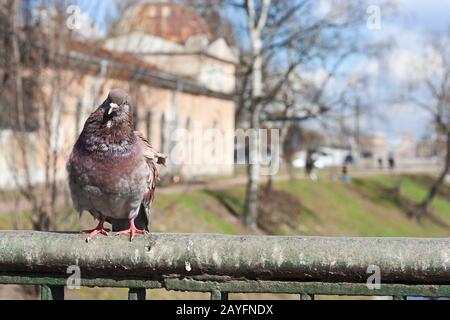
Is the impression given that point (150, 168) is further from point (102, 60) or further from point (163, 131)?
point (163, 131)

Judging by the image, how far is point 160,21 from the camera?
1038 inches

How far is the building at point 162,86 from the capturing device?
1245cm

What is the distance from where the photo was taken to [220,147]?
43.1 metres

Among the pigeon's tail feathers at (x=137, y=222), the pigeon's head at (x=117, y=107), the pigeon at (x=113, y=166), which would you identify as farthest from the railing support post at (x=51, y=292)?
the pigeon's tail feathers at (x=137, y=222)

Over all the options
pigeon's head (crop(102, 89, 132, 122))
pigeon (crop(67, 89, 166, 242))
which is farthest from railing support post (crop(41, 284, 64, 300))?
pigeon's head (crop(102, 89, 132, 122))

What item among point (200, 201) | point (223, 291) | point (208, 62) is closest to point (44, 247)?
point (223, 291)

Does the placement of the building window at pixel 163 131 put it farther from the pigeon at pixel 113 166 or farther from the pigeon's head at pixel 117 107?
the pigeon's head at pixel 117 107

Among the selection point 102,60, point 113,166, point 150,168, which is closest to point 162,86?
point 102,60

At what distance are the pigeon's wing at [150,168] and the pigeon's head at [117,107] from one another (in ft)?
0.46

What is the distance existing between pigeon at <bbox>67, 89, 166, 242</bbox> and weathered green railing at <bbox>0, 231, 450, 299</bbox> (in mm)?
910

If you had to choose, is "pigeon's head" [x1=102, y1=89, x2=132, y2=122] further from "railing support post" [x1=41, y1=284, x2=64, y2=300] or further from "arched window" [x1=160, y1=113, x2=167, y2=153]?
"arched window" [x1=160, y1=113, x2=167, y2=153]

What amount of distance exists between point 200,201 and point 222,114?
18804 mm
